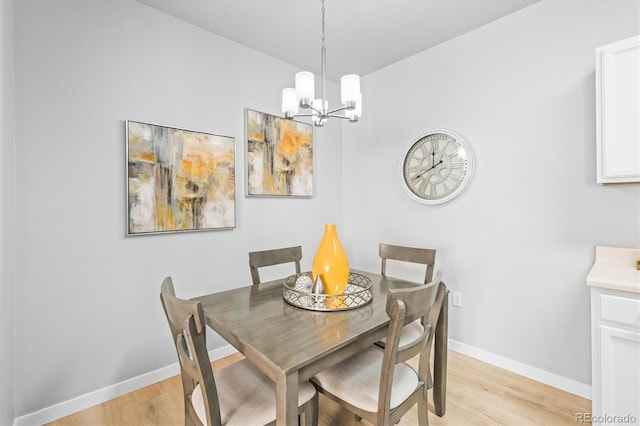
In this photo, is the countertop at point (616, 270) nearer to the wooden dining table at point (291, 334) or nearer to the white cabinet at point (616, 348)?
the white cabinet at point (616, 348)

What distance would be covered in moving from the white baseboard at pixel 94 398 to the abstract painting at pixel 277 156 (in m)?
1.51

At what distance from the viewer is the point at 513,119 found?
7.31 ft

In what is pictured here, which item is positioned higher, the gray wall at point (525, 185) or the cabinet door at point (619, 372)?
the gray wall at point (525, 185)

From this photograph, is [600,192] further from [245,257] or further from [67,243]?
[67,243]

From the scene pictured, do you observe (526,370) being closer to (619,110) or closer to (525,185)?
(525,185)

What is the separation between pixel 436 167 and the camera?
8.70ft

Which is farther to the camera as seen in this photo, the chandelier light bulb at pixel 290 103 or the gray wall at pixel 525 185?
the gray wall at pixel 525 185

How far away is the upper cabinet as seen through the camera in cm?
153

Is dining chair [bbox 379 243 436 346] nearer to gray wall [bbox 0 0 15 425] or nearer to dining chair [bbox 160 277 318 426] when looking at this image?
dining chair [bbox 160 277 318 426]

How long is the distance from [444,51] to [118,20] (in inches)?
97.5

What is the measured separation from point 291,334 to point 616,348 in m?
1.43

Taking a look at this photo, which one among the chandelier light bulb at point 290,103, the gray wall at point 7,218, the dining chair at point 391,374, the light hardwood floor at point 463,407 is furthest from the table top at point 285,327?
the chandelier light bulb at point 290,103

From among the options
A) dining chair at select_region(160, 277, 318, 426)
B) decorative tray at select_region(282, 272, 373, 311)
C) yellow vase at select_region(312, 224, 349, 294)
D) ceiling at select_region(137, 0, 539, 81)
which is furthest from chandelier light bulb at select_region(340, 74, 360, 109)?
dining chair at select_region(160, 277, 318, 426)

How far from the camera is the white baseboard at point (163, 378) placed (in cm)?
174
